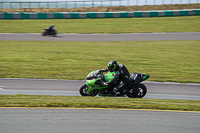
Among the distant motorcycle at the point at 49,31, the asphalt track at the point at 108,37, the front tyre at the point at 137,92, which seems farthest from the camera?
the distant motorcycle at the point at 49,31

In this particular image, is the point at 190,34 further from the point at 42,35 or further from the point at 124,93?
the point at 124,93

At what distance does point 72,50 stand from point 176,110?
1403 cm

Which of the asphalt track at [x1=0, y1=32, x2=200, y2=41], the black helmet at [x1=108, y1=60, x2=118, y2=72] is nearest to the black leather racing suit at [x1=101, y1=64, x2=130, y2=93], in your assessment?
the black helmet at [x1=108, y1=60, x2=118, y2=72]

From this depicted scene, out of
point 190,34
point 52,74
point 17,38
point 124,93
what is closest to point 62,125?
point 124,93

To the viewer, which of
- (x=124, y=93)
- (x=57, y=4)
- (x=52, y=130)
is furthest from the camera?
(x=57, y=4)

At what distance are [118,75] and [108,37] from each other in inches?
649

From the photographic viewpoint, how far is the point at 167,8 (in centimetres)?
4228

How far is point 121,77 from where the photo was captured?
10.6 meters

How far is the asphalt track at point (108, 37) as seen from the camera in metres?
25.9

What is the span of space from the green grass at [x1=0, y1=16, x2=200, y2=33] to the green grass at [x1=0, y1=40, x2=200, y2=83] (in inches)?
207

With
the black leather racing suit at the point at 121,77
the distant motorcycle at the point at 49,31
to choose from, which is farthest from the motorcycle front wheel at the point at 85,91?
the distant motorcycle at the point at 49,31

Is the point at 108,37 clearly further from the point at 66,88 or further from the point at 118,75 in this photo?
the point at 118,75

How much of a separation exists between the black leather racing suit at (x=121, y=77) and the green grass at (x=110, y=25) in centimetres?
1886

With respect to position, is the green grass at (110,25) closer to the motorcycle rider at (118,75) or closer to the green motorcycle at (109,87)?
the green motorcycle at (109,87)
